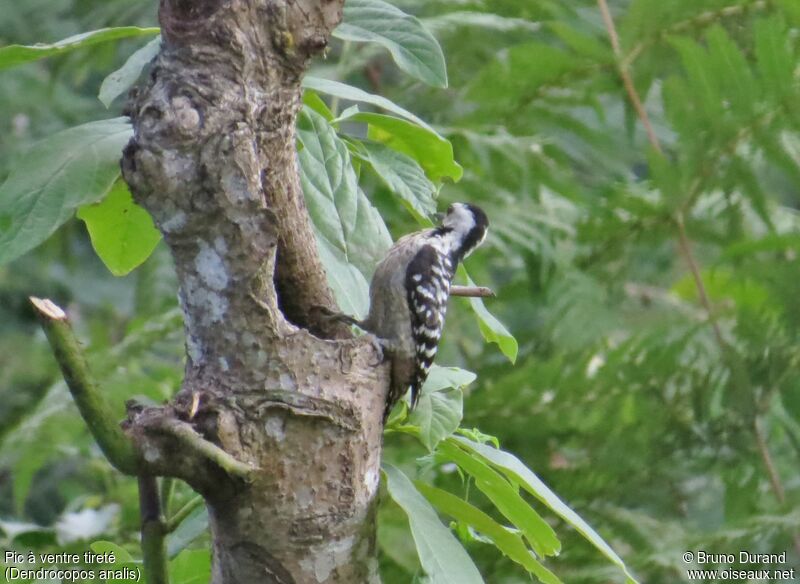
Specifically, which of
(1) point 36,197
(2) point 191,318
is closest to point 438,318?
(2) point 191,318

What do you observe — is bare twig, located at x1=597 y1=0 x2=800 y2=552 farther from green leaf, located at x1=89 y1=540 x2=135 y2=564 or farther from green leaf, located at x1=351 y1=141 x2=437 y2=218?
green leaf, located at x1=89 y1=540 x2=135 y2=564

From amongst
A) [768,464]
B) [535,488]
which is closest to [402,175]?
[535,488]

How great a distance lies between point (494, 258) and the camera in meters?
3.35

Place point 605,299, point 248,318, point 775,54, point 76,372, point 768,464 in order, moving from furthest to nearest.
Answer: point 605,299, point 768,464, point 775,54, point 248,318, point 76,372

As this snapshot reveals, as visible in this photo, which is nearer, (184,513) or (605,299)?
(184,513)

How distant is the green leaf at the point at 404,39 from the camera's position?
1.40 metres

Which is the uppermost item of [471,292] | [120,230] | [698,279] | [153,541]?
[120,230]

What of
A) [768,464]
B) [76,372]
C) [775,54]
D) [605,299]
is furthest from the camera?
[605,299]

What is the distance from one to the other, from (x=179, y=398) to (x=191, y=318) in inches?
3.6

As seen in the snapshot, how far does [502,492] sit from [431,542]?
0.12 m

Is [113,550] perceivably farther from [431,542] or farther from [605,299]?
[605,299]

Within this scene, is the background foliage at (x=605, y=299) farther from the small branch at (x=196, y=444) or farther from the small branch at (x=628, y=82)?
the small branch at (x=196, y=444)

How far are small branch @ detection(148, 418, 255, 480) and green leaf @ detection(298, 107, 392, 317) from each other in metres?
0.28

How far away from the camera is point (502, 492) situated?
1.35 meters
